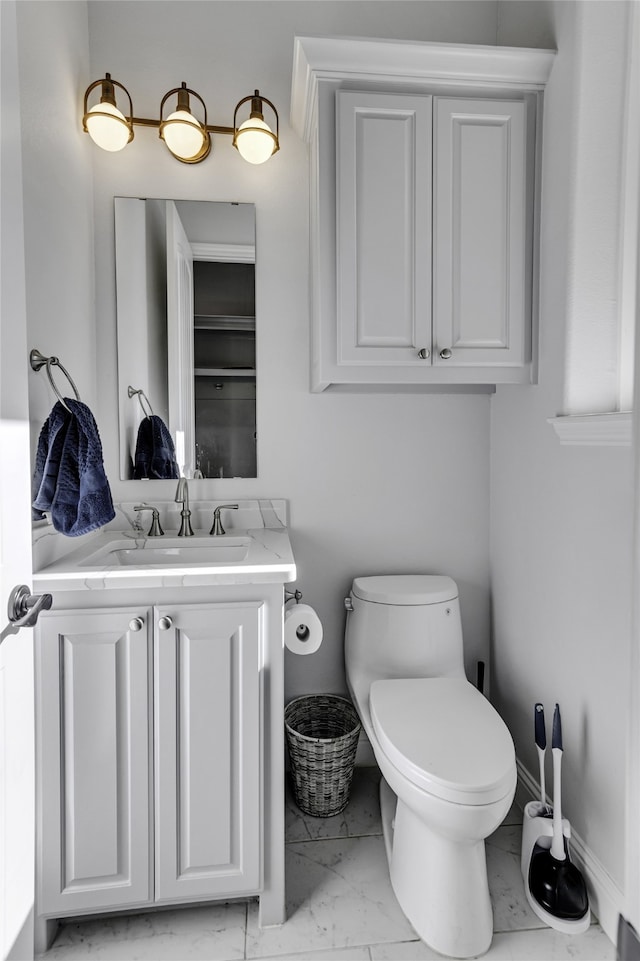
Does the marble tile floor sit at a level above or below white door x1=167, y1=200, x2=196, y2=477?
below

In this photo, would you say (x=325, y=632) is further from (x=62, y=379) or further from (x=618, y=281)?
(x=618, y=281)

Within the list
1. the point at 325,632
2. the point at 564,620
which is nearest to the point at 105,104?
the point at 325,632

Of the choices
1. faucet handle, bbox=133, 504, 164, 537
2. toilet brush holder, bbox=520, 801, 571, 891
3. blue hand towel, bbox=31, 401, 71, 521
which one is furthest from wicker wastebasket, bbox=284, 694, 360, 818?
blue hand towel, bbox=31, 401, 71, 521

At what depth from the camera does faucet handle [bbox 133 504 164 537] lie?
185cm

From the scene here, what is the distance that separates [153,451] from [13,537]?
101 cm

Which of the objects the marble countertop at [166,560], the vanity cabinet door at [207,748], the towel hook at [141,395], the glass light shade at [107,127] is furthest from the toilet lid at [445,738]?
the glass light shade at [107,127]

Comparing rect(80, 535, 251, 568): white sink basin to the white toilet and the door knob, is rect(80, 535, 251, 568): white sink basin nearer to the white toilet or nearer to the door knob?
the white toilet

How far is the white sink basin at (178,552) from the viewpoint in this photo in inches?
65.1

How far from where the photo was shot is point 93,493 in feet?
4.58

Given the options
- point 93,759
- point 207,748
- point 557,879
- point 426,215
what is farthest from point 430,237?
point 557,879

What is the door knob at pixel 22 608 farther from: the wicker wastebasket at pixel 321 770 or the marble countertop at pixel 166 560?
the wicker wastebasket at pixel 321 770

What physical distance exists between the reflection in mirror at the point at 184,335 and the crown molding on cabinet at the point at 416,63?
0.49 meters

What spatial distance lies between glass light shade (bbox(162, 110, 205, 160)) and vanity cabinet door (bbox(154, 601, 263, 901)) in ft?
4.61

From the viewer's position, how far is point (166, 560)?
5.45 ft
